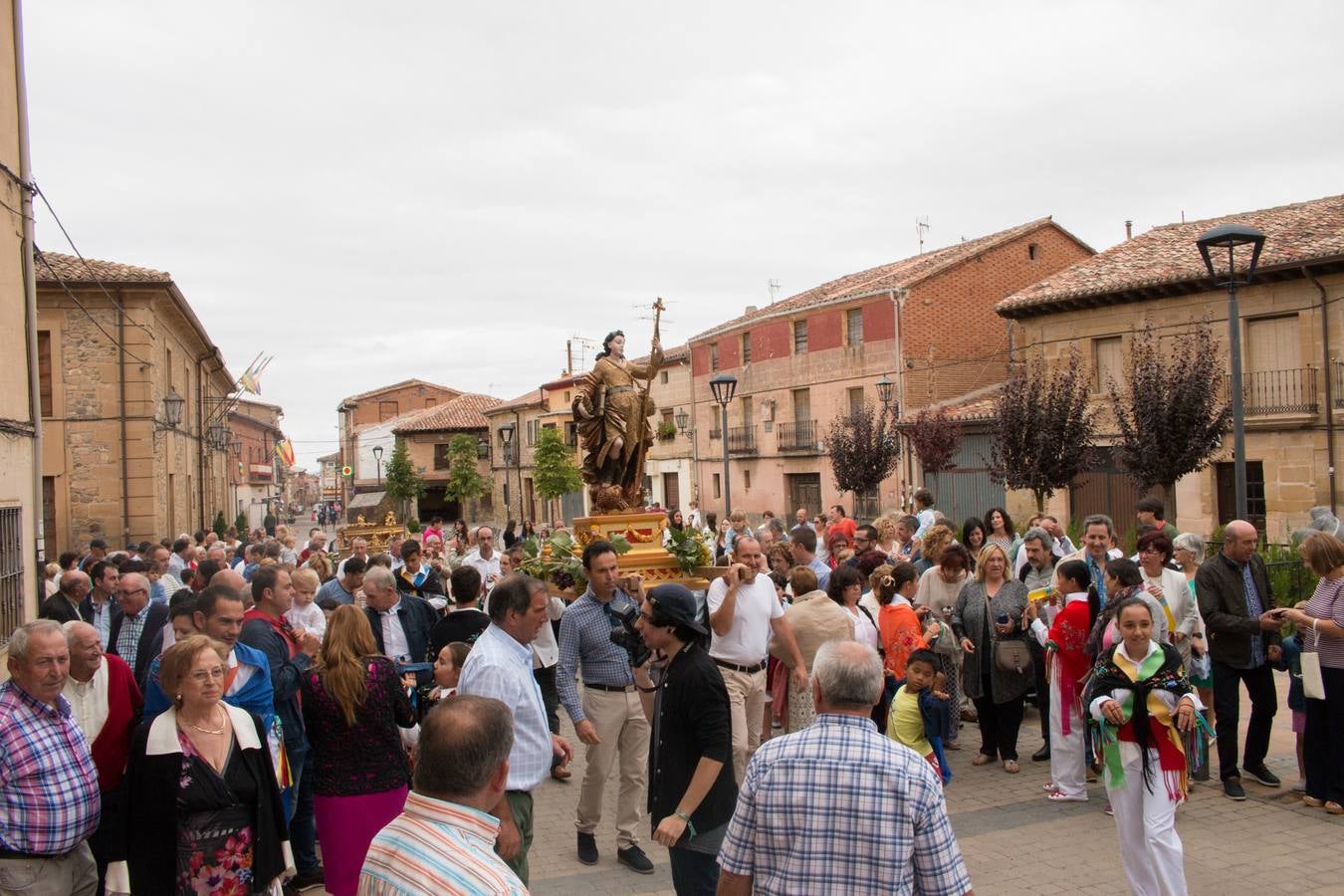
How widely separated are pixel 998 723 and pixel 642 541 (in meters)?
3.38

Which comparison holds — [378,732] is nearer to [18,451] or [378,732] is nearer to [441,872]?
[441,872]

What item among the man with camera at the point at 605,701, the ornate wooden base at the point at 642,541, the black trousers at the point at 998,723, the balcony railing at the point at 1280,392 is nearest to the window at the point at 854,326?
the balcony railing at the point at 1280,392

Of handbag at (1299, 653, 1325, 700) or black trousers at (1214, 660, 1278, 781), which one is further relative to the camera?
black trousers at (1214, 660, 1278, 781)

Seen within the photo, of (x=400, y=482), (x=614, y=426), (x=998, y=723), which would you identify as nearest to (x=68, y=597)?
(x=614, y=426)

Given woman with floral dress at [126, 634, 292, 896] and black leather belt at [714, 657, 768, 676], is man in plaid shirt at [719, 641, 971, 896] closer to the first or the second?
woman with floral dress at [126, 634, 292, 896]

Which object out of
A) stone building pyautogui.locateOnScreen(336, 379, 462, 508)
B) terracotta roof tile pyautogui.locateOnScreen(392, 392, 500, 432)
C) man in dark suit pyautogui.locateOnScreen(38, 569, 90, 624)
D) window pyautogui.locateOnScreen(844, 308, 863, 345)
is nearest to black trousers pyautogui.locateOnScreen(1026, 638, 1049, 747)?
man in dark suit pyautogui.locateOnScreen(38, 569, 90, 624)

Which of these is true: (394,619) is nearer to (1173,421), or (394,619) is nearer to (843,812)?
(843,812)

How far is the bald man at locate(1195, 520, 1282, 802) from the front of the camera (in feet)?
23.4

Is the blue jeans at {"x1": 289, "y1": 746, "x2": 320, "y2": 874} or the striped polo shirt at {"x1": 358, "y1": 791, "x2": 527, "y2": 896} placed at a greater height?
the striped polo shirt at {"x1": 358, "y1": 791, "x2": 527, "y2": 896}

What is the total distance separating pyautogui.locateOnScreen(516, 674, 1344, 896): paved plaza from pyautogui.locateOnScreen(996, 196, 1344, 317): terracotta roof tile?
16.2 meters

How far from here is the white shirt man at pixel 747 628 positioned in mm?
6762

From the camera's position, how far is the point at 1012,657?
780 cm

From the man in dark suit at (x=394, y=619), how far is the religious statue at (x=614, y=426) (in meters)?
3.33

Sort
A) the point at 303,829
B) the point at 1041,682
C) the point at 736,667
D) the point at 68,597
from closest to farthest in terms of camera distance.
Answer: the point at 303,829 < the point at 736,667 < the point at 68,597 < the point at 1041,682
